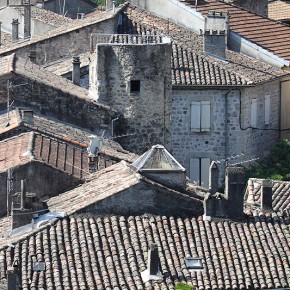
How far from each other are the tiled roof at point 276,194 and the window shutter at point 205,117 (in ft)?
33.8

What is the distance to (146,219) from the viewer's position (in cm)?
3728

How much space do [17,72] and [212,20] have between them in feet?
46.6

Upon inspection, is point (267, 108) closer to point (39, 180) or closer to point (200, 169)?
point (200, 169)

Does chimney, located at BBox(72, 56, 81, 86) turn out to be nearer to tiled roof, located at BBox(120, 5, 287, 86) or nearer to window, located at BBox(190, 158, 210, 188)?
tiled roof, located at BBox(120, 5, 287, 86)

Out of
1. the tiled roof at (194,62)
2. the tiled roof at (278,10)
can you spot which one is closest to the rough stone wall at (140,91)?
the tiled roof at (194,62)

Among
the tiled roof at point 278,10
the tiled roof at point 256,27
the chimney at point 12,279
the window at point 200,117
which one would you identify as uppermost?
the chimney at point 12,279

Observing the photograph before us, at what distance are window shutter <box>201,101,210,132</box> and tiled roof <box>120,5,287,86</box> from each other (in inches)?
32.8

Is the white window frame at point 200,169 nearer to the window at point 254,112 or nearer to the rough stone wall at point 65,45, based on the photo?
the window at point 254,112

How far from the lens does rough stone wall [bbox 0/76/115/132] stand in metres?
48.9

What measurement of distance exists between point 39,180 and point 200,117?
1735cm

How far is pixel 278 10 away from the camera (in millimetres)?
76562

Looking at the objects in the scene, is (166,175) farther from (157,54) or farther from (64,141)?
(157,54)

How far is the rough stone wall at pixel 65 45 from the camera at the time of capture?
59.8 meters

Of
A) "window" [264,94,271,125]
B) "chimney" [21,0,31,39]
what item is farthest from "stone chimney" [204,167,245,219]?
"chimney" [21,0,31,39]
